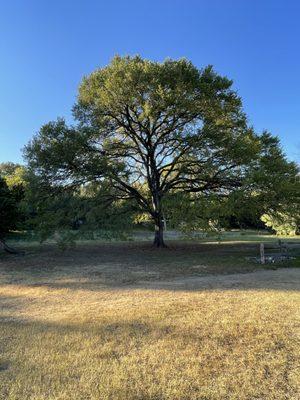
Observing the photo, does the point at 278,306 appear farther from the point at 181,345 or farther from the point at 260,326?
the point at 181,345

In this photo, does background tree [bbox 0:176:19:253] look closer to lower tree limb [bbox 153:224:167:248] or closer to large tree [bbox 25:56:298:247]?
large tree [bbox 25:56:298:247]

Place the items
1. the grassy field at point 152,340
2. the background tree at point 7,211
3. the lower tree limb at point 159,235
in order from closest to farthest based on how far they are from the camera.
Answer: the grassy field at point 152,340
the background tree at point 7,211
the lower tree limb at point 159,235

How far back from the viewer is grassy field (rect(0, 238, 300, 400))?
4211mm

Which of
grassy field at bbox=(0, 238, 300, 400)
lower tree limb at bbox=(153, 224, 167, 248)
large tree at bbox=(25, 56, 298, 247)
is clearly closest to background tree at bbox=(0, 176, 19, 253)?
large tree at bbox=(25, 56, 298, 247)

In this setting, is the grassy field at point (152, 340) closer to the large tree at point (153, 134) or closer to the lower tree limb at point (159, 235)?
the large tree at point (153, 134)

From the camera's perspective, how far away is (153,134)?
23.0m

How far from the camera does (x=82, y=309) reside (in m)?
7.90

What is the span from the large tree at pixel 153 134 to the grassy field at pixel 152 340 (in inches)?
391

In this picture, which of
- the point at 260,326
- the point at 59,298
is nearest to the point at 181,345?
the point at 260,326

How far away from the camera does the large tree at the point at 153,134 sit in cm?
2002

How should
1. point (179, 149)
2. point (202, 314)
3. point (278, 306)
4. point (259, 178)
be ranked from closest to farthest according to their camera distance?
point (202, 314) → point (278, 306) → point (259, 178) → point (179, 149)

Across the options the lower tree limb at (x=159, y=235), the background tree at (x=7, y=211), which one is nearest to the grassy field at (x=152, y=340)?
the background tree at (x=7, y=211)

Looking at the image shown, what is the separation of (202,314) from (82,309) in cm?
259

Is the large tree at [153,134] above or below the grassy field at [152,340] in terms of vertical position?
above
